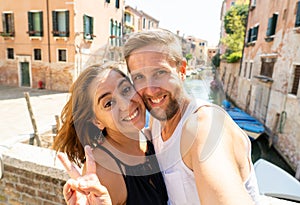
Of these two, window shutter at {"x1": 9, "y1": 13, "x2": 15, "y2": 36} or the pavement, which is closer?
the pavement

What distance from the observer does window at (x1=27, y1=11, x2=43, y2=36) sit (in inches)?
419

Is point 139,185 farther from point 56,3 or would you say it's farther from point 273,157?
point 56,3

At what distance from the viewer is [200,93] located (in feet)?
3.31

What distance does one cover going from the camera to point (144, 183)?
92 centimetres

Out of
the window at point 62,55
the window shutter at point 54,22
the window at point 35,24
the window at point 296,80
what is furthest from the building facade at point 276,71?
the window at point 35,24

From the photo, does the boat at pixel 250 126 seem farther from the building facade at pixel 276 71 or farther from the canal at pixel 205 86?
the canal at pixel 205 86

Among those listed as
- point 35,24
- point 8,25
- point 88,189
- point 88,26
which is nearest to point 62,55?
point 88,26

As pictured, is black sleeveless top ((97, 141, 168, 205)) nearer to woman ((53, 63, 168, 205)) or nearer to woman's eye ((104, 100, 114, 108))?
woman ((53, 63, 168, 205))

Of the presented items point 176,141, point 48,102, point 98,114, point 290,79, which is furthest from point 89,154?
point 48,102

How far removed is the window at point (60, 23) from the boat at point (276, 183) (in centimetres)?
952

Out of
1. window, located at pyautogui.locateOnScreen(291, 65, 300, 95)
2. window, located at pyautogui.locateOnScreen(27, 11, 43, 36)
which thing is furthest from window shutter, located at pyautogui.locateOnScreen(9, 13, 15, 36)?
window, located at pyautogui.locateOnScreen(291, 65, 300, 95)

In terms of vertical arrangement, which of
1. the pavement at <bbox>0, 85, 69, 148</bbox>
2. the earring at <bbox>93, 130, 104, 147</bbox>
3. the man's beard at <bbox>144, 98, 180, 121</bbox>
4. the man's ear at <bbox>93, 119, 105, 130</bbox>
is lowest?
the pavement at <bbox>0, 85, 69, 148</bbox>

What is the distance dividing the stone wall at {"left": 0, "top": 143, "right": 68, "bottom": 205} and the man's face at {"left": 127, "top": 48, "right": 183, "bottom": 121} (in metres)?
1.16

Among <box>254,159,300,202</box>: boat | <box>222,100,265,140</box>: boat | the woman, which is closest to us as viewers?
the woman
